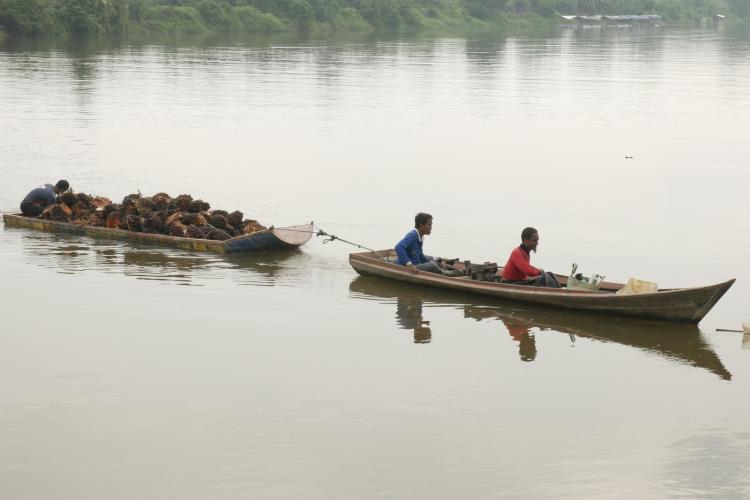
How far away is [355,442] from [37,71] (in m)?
31.9

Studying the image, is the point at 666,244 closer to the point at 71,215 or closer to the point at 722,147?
the point at 71,215

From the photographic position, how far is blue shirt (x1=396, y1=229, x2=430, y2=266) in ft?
41.5

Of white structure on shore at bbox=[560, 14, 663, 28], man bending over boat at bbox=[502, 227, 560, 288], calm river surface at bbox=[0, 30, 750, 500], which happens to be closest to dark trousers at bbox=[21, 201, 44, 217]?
calm river surface at bbox=[0, 30, 750, 500]

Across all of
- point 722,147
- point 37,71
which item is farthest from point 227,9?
point 722,147

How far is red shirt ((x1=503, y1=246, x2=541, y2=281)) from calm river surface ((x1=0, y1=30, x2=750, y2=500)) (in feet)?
1.22

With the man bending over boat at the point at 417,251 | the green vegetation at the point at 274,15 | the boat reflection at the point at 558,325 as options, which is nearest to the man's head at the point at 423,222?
the man bending over boat at the point at 417,251

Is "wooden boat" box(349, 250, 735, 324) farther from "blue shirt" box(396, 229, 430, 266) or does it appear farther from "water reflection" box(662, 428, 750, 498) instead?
"water reflection" box(662, 428, 750, 498)

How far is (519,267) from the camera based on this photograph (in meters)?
11.9

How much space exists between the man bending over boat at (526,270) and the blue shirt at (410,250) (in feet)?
3.73

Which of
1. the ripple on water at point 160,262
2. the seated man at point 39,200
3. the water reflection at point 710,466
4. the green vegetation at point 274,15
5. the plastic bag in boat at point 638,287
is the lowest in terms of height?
the water reflection at point 710,466

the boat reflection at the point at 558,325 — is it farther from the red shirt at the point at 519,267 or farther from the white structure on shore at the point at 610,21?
the white structure on shore at the point at 610,21

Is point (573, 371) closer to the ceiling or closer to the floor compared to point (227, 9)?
closer to the floor

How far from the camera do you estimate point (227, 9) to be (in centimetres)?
6444

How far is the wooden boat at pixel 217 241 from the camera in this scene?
1402 cm
